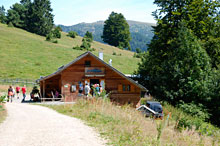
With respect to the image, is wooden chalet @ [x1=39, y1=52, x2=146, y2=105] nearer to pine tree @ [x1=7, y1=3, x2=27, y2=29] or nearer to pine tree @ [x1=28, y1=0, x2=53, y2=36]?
pine tree @ [x1=28, y1=0, x2=53, y2=36]

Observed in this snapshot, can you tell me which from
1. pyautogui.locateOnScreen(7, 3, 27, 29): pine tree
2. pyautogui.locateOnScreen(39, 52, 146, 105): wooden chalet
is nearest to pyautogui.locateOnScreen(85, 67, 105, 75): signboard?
pyautogui.locateOnScreen(39, 52, 146, 105): wooden chalet

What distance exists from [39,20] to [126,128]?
8963cm

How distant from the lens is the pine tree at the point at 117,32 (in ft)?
363

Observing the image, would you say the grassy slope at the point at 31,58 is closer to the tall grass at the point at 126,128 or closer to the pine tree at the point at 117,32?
the tall grass at the point at 126,128

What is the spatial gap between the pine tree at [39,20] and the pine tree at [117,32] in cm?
2549

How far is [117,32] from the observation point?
4392 inches

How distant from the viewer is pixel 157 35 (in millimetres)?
34062

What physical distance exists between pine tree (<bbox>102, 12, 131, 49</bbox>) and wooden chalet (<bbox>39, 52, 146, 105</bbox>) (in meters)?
78.9

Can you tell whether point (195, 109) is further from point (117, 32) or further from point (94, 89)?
point (117, 32)

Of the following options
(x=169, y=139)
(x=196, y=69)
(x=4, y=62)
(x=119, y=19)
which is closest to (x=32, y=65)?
(x=4, y=62)

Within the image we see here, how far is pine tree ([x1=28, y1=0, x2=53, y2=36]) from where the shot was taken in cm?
9281

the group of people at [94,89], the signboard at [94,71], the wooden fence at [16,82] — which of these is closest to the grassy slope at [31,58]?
the wooden fence at [16,82]

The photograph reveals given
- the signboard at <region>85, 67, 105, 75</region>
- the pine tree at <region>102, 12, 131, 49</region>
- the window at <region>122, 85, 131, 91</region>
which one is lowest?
the window at <region>122, 85, 131, 91</region>

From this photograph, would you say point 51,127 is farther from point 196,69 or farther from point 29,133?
point 196,69
